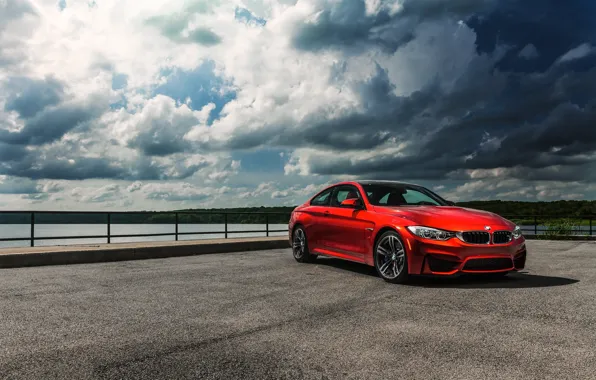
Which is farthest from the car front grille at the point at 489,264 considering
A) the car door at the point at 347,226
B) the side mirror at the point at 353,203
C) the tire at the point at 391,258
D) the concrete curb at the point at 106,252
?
the concrete curb at the point at 106,252

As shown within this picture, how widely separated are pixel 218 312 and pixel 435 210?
397 cm

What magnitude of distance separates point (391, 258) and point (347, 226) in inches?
48.3

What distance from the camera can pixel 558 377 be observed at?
359 centimetres

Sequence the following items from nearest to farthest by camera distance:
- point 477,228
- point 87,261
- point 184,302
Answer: point 184,302 → point 477,228 → point 87,261

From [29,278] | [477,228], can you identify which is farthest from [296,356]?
[29,278]

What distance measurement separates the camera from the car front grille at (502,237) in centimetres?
771

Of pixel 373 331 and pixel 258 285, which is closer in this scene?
pixel 373 331

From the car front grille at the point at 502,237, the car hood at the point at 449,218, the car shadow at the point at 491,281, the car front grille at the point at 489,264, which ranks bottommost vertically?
the car shadow at the point at 491,281

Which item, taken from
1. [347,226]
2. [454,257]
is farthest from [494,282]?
[347,226]

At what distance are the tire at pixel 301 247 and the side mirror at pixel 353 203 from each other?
1.76 m

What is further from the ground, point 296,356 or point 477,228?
point 477,228

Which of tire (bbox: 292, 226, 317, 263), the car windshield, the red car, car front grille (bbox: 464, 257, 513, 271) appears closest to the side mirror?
the red car

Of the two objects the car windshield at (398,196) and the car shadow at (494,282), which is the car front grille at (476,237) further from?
the car windshield at (398,196)

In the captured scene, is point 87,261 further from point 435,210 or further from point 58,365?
point 58,365
